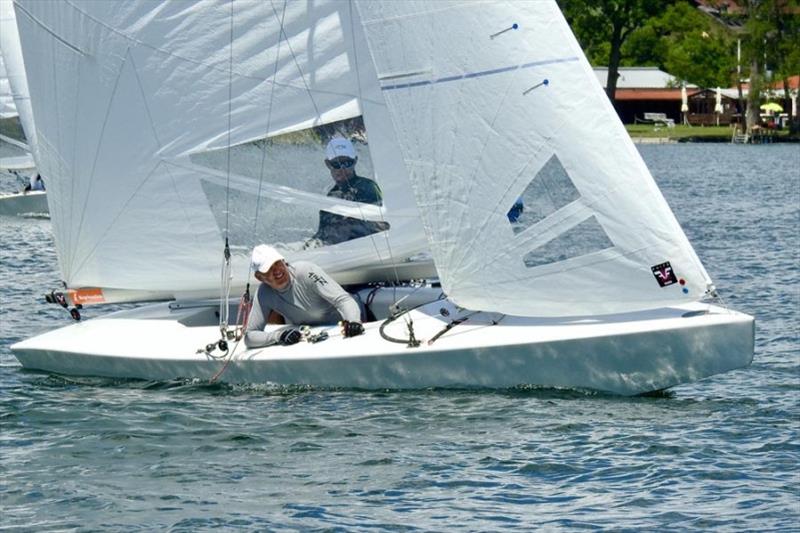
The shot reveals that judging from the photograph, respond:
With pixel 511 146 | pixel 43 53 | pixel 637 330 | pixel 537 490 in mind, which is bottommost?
pixel 537 490

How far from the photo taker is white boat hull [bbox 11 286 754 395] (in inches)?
422

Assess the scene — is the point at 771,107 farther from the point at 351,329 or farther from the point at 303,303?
the point at 351,329

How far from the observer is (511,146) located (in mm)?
11094

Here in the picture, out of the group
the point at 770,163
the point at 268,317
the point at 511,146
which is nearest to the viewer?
the point at 511,146

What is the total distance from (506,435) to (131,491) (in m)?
2.26

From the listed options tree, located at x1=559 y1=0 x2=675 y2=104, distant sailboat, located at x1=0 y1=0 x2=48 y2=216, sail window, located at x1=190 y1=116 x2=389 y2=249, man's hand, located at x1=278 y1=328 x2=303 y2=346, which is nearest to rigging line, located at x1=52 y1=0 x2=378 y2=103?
sail window, located at x1=190 y1=116 x2=389 y2=249

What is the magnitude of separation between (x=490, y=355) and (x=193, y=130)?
2.79 m

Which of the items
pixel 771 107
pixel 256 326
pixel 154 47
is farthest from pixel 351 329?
pixel 771 107

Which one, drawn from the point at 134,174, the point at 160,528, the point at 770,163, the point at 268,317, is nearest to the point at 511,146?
the point at 268,317

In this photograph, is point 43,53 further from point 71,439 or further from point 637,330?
point 637,330

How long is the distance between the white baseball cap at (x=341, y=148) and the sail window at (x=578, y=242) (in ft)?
5.00

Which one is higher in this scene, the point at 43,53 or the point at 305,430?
the point at 43,53

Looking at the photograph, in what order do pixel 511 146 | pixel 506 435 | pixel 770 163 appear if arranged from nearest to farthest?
pixel 506 435 → pixel 511 146 → pixel 770 163

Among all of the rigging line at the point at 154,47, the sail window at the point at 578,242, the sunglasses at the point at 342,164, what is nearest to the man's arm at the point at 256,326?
the sunglasses at the point at 342,164
